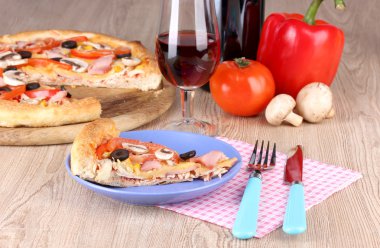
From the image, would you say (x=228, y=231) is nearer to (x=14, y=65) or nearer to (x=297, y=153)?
(x=297, y=153)

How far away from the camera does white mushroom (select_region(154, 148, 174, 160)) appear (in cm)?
263

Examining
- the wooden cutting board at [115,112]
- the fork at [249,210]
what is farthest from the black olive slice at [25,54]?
the fork at [249,210]

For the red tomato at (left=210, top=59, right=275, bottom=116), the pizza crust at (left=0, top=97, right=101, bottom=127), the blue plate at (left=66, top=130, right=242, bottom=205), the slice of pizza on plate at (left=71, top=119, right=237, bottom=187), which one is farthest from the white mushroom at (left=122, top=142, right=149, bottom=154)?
the red tomato at (left=210, top=59, right=275, bottom=116)

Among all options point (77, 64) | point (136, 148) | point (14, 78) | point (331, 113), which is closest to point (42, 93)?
point (14, 78)

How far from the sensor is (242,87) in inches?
133

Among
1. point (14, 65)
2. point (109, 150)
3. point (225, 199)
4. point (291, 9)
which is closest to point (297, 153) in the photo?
point (225, 199)

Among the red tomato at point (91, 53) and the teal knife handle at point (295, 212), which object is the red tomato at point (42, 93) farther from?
the teal knife handle at point (295, 212)

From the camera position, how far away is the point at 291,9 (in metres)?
5.03

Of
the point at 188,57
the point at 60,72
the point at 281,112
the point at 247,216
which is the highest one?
the point at 188,57

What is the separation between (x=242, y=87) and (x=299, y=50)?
0.39 m

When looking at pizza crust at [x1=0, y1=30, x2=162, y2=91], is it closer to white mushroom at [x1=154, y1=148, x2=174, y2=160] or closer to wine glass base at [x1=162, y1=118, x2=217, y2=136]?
wine glass base at [x1=162, y1=118, x2=217, y2=136]

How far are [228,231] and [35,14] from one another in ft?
9.55

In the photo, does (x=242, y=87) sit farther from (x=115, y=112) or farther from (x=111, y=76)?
(x=111, y=76)

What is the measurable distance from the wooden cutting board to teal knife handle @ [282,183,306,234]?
0.93 metres
